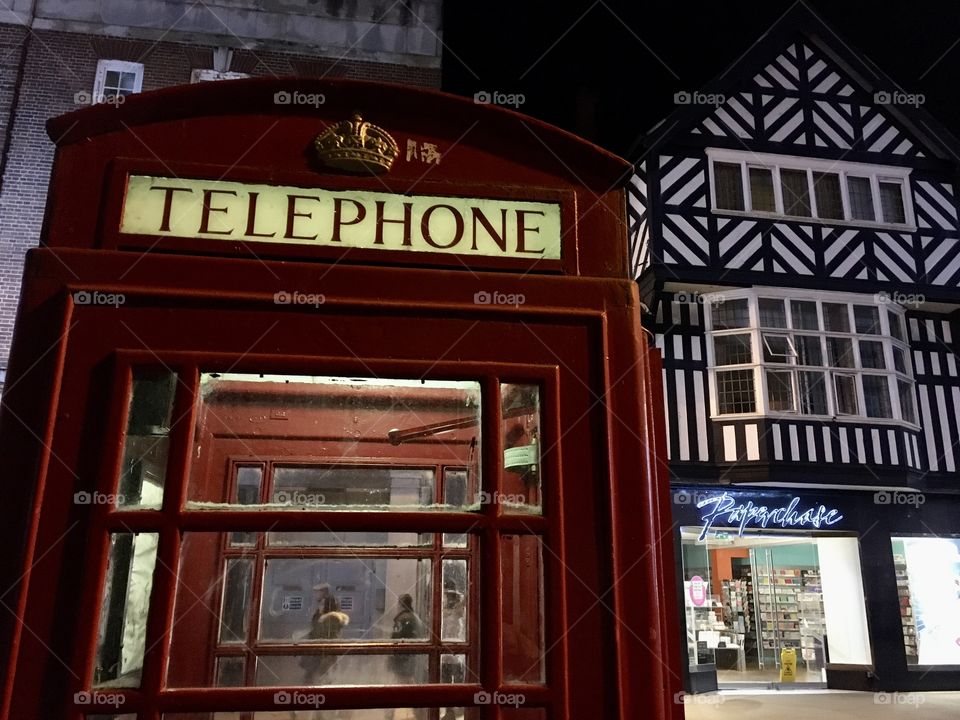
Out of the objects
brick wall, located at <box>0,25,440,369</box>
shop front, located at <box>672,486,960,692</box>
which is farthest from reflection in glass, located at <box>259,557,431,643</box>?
brick wall, located at <box>0,25,440,369</box>

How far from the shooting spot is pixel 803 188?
1243cm

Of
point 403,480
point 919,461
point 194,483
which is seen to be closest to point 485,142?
point 194,483

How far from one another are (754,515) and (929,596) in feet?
11.2

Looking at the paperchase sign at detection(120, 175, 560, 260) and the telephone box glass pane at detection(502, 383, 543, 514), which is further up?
the paperchase sign at detection(120, 175, 560, 260)

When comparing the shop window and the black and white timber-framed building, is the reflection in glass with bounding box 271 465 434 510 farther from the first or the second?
the shop window

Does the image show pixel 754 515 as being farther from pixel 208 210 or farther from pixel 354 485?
pixel 208 210

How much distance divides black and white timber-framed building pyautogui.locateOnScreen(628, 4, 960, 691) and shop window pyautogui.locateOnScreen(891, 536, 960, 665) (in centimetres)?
3

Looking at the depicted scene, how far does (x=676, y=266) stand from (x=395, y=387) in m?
10.3

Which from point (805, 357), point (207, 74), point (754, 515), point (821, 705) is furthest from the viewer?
point (805, 357)

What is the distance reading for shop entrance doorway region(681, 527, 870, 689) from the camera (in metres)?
11.5

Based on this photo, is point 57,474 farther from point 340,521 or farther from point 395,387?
point 395,387

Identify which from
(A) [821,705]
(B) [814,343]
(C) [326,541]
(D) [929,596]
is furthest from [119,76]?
(D) [929,596]

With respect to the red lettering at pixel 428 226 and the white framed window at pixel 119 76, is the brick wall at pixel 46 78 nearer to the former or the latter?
the white framed window at pixel 119 76

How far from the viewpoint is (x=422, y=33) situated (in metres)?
11.8
